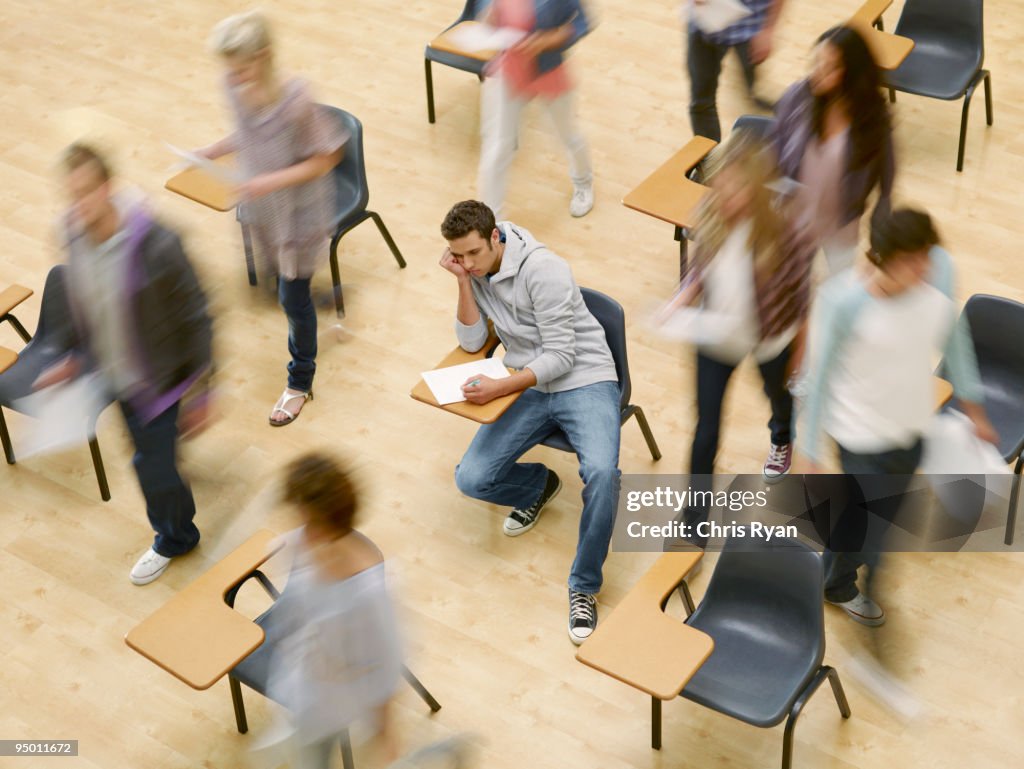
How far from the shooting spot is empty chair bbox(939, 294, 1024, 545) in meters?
4.93

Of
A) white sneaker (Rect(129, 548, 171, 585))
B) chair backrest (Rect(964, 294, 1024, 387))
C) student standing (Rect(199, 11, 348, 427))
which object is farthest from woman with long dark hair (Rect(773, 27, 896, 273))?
white sneaker (Rect(129, 548, 171, 585))

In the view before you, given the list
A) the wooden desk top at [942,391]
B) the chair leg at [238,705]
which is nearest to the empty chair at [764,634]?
the wooden desk top at [942,391]

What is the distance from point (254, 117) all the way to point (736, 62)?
2581mm

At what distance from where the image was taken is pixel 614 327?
5027 millimetres

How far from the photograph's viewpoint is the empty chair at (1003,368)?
16.2ft

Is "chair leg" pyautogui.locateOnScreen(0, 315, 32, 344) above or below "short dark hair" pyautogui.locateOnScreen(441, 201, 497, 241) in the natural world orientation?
below

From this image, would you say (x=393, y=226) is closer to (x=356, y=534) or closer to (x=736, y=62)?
(x=736, y=62)

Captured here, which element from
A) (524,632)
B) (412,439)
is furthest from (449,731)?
(412,439)

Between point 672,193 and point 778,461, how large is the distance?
133cm

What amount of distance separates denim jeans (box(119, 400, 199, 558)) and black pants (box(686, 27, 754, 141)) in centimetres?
318

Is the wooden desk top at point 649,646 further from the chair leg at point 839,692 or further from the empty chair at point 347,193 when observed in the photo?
the empty chair at point 347,193

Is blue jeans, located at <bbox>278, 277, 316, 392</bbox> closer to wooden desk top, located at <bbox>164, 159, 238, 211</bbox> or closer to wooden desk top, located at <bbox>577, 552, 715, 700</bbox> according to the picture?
wooden desk top, located at <bbox>164, 159, 238, 211</bbox>

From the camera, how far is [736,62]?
6.36 metres

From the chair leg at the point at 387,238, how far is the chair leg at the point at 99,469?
5.65 feet
